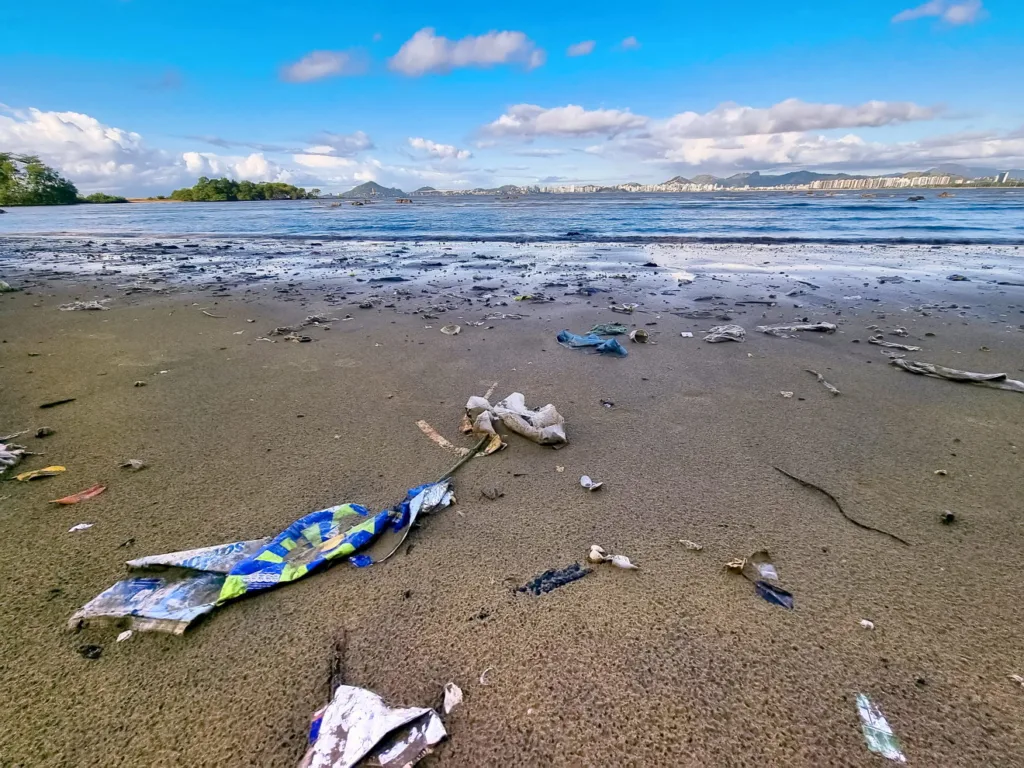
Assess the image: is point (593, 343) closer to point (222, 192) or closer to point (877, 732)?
point (877, 732)

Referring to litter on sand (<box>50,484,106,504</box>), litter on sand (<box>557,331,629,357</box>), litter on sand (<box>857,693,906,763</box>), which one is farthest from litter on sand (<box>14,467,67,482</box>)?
litter on sand (<box>557,331,629,357</box>)

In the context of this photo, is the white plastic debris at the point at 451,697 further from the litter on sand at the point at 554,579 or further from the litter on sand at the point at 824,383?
the litter on sand at the point at 824,383

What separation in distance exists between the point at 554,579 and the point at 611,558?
0.25m

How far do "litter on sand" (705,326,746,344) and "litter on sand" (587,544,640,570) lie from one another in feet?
11.5

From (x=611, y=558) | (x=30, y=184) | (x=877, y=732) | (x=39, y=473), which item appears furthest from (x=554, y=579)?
(x=30, y=184)

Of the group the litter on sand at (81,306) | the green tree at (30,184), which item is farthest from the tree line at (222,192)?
the litter on sand at (81,306)

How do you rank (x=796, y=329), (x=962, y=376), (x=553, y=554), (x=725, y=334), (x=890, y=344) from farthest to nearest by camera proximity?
(x=796, y=329), (x=725, y=334), (x=890, y=344), (x=962, y=376), (x=553, y=554)

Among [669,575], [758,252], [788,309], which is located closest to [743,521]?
[669,575]

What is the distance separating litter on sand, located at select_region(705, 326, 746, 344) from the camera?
4.73 metres

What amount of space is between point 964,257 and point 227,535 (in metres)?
15.1

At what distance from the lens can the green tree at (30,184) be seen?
57125 mm

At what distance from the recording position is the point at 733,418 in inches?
121

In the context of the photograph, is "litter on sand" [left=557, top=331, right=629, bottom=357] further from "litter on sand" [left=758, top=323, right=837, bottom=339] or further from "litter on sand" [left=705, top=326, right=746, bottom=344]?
"litter on sand" [left=758, top=323, right=837, bottom=339]

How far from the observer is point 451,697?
1.31m
